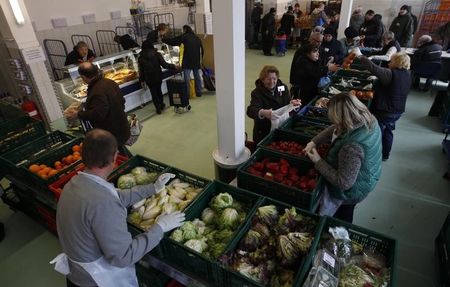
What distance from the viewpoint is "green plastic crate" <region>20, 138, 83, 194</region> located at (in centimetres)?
283

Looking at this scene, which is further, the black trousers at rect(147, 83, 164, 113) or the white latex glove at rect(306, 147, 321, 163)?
the black trousers at rect(147, 83, 164, 113)

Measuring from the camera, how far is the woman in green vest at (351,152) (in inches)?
84.9

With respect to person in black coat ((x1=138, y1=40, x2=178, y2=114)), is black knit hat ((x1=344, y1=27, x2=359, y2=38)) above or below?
above

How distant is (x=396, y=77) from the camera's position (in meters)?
3.77

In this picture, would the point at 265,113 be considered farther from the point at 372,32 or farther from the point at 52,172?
the point at 372,32

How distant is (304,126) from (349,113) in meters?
1.36

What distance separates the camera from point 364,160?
2.22 metres

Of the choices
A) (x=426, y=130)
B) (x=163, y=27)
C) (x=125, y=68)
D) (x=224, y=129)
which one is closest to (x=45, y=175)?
(x=224, y=129)

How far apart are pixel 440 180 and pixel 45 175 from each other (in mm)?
5070

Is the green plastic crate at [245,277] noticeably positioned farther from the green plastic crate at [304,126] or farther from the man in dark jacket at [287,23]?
the man in dark jacket at [287,23]

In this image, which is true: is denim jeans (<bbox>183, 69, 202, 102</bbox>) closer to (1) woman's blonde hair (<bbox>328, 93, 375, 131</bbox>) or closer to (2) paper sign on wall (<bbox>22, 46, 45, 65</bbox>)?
(2) paper sign on wall (<bbox>22, 46, 45, 65</bbox>)

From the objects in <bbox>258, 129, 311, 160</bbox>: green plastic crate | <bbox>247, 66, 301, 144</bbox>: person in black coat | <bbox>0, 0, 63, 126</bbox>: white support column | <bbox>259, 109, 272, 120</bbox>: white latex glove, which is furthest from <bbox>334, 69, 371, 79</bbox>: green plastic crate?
<bbox>0, 0, 63, 126</bbox>: white support column

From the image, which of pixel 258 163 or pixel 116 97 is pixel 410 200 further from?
pixel 116 97

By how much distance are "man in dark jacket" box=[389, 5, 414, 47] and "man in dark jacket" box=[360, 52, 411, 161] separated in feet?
19.9
